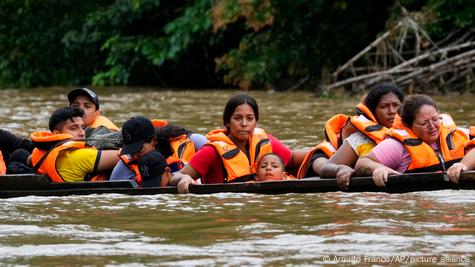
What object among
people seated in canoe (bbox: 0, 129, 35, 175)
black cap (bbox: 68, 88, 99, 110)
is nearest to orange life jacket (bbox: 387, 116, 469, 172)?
black cap (bbox: 68, 88, 99, 110)

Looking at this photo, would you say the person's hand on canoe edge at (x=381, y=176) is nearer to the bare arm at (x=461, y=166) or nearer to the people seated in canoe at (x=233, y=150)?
the bare arm at (x=461, y=166)

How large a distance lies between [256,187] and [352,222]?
1.37m

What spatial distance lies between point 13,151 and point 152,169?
5.30 ft

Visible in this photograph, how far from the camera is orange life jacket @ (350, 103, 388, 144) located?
834cm

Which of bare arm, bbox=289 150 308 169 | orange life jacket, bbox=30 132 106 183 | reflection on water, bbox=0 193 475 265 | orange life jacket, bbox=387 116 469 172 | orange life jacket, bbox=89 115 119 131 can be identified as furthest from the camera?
orange life jacket, bbox=89 115 119 131

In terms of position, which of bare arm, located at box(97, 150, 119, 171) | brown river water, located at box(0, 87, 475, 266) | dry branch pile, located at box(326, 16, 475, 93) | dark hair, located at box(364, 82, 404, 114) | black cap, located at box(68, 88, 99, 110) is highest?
dry branch pile, located at box(326, 16, 475, 93)

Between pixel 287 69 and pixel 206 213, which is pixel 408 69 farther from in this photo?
pixel 206 213

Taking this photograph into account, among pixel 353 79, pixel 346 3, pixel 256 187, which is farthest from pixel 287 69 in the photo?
pixel 256 187

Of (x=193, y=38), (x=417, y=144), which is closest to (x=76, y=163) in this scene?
(x=417, y=144)

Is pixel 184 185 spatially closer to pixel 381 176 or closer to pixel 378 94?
pixel 381 176

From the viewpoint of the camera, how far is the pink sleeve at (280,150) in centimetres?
863

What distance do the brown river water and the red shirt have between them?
278 mm

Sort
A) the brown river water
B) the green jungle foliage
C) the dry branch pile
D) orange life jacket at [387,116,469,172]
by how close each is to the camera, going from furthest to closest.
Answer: the green jungle foliage
the dry branch pile
orange life jacket at [387,116,469,172]
the brown river water

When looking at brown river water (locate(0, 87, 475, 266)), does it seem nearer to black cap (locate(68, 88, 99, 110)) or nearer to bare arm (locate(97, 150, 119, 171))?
bare arm (locate(97, 150, 119, 171))
